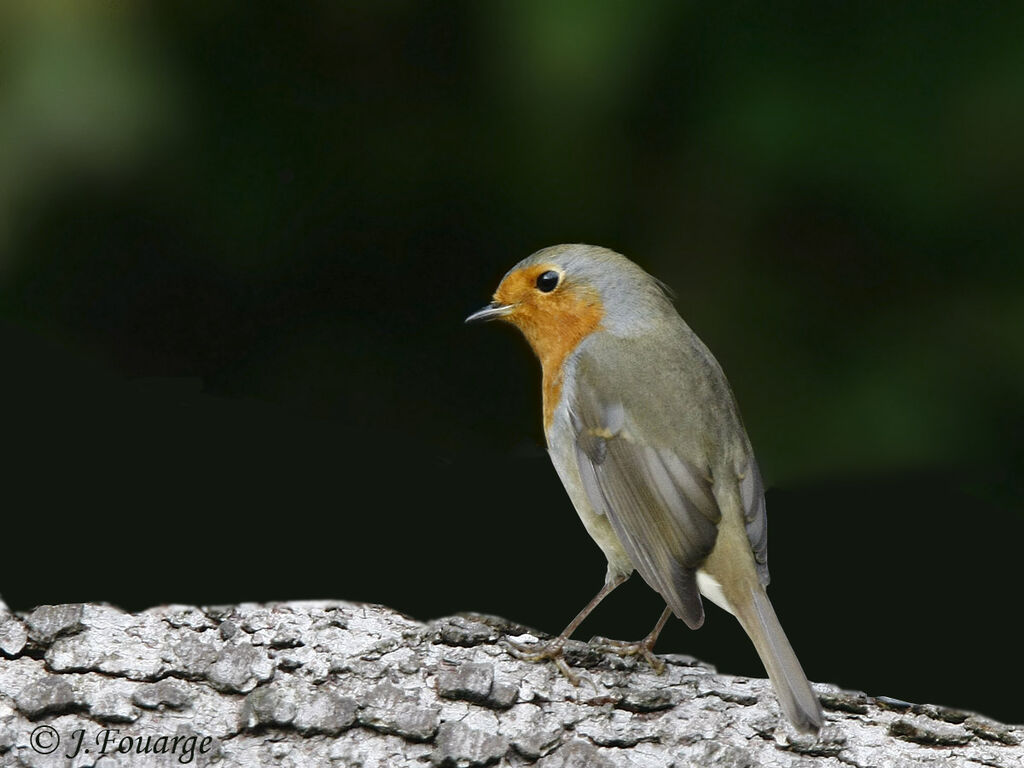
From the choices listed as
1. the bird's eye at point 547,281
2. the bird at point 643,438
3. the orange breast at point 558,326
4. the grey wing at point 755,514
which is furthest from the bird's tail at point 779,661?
the bird's eye at point 547,281

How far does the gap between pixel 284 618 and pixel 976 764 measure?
1619 millimetres

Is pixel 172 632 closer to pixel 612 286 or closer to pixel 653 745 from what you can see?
pixel 653 745

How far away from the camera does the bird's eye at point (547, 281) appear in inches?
124

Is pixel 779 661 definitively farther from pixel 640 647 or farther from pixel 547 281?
pixel 547 281

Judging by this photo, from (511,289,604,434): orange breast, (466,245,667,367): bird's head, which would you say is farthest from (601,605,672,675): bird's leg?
(466,245,667,367): bird's head

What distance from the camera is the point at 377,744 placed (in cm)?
254

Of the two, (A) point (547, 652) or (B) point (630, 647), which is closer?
(A) point (547, 652)

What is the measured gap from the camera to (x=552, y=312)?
10.4ft

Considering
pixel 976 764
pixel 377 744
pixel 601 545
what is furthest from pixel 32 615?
pixel 976 764

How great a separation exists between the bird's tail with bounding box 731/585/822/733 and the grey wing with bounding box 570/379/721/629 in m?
0.15

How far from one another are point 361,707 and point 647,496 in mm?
864

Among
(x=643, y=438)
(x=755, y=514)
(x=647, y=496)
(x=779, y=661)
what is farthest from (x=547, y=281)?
(x=779, y=661)

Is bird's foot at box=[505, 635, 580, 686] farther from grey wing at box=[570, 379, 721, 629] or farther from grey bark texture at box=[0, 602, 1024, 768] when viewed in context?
grey wing at box=[570, 379, 721, 629]

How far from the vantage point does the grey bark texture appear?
2.52 m
